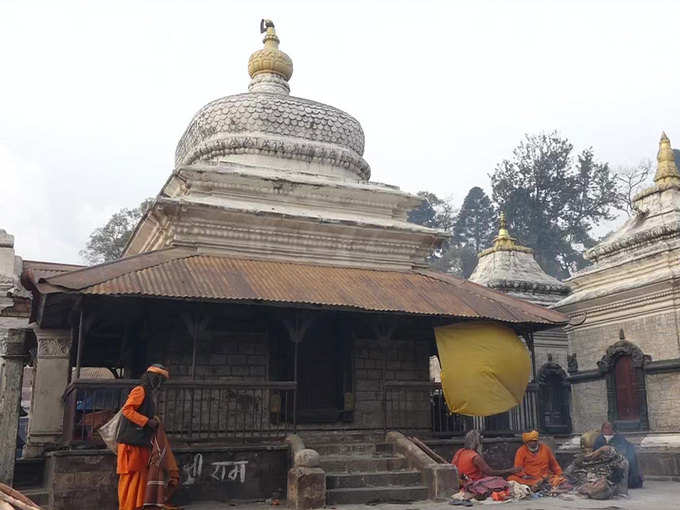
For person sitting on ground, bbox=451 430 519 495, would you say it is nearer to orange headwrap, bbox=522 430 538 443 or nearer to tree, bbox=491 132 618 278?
orange headwrap, bbox=522 430 538 443

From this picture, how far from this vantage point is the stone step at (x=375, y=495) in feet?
32.0

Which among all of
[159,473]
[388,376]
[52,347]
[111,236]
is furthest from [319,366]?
[111,236]

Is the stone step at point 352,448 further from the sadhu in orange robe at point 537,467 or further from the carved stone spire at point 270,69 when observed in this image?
the carved stone spire at point 270,69

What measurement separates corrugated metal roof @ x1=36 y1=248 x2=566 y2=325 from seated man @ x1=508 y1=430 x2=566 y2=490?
2.09 meters

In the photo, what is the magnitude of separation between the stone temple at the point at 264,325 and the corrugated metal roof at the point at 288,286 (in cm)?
5

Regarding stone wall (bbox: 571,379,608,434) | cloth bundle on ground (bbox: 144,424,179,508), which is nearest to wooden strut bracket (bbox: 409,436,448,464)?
cloth bundle on ground (bbox: 144,424,179,508)

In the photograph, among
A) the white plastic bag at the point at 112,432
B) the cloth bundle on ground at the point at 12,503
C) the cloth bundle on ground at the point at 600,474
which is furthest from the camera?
the cloth bundle on ground at the point at 600,474

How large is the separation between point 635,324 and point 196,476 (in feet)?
34.3

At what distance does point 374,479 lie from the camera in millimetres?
10422

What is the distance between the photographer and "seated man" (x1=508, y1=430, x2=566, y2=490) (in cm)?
1111

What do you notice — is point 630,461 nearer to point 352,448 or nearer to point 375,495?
point 352,448

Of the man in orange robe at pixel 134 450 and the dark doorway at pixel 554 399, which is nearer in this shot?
the man in orange robe at pixel 134 450

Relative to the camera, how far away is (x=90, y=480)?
9422 mm

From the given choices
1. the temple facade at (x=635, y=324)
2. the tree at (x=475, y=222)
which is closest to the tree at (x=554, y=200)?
the tree at (x=475, y=222)
